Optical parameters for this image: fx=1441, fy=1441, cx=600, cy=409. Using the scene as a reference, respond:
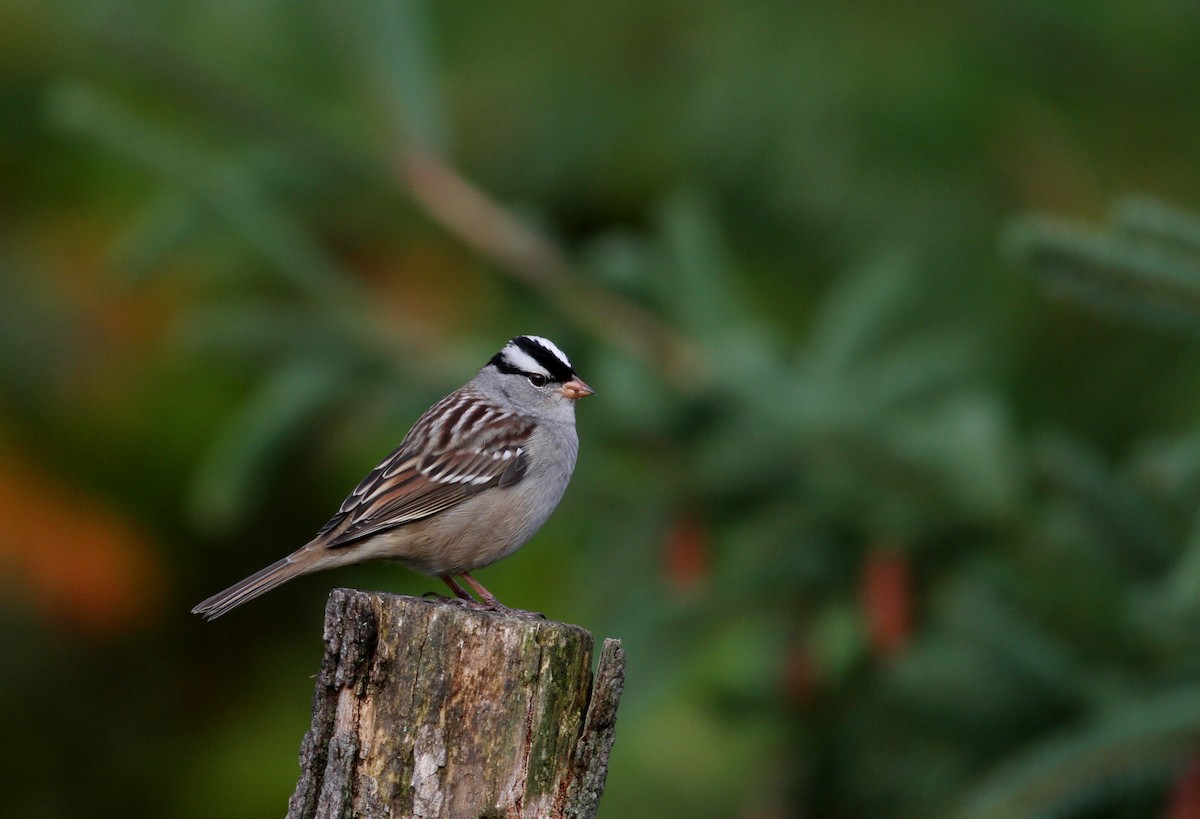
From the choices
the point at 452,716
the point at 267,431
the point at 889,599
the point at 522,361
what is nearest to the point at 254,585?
the point at 452,716

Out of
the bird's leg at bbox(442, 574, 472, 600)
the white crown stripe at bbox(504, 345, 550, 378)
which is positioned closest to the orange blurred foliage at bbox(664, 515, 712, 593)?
the white crown stripe at bbox(504, 345, 550, 378)

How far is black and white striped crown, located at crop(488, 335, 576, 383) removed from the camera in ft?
16.2

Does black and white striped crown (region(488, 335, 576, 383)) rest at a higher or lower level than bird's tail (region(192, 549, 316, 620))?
higher

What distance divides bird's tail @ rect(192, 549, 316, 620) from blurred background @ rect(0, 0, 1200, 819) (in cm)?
154

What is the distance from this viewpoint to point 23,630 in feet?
30.3

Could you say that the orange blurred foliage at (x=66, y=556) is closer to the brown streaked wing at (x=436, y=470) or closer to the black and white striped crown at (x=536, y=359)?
the black and white striped crown at (x=536, y=359)

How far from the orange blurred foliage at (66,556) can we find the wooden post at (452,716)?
21.7ft

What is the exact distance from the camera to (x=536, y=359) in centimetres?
499

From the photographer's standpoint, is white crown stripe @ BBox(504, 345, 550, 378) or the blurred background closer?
the blurred background

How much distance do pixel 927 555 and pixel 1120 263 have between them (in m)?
2.28

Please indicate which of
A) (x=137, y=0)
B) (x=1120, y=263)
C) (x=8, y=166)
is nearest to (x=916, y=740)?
(x=1120, y=263)

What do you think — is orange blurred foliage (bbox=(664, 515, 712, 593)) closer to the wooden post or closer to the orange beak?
the orange beak

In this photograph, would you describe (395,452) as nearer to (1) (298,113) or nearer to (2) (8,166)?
(1) (298,113)

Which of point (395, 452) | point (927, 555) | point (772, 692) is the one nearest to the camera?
point (395, 452)
